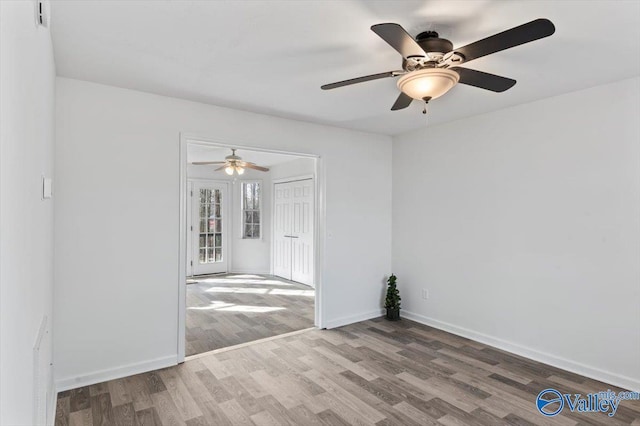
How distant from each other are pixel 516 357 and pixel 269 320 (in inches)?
111

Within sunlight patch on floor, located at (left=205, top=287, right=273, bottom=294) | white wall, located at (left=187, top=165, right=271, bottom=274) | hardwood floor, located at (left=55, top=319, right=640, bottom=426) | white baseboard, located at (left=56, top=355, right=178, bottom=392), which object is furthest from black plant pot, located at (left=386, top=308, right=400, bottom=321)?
white wall, located at (left=187, top=165, right=271, bottom=274)

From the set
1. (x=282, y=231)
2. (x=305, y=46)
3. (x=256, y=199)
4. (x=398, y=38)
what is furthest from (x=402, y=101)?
(x=256, y=199)

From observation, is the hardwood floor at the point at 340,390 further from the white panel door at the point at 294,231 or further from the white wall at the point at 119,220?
the white panel door at the point at 294,231

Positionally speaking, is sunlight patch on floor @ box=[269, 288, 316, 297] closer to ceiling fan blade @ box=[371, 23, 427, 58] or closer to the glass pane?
the glass pane

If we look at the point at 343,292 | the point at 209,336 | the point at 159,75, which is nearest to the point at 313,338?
the point at 343,292

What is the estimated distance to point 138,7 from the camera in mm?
1909

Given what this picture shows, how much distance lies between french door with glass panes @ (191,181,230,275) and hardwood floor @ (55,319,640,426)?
4223mm

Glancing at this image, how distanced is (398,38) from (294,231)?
5.59 metres

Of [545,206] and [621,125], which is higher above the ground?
[621,125]

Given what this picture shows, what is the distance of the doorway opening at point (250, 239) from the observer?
205 inches

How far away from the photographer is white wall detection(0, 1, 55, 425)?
0.90 meters

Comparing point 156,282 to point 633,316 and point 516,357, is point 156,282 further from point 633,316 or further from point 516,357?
point 633,316

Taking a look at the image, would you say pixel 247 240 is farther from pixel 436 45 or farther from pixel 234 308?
pixel 436 45

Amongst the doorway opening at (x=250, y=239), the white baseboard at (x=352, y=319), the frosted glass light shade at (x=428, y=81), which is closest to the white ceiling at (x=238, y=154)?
the doorway opening at (x=250, y=239)
